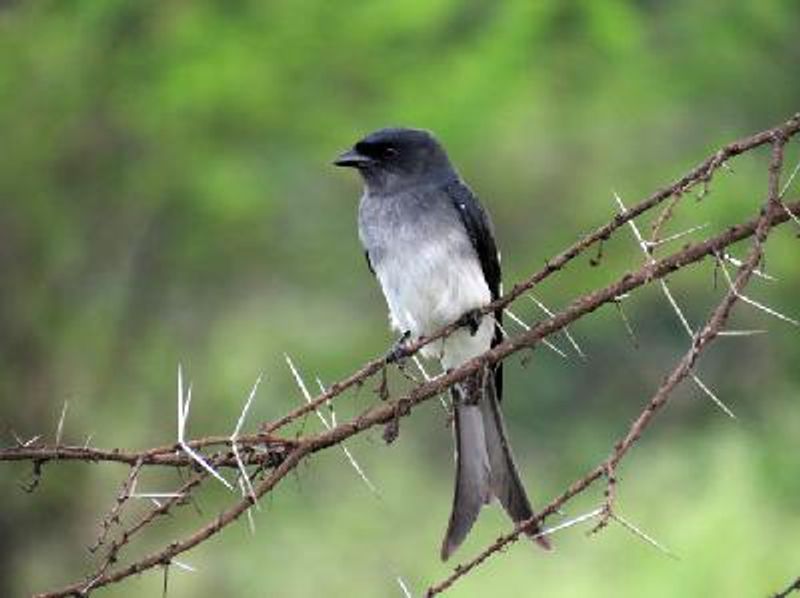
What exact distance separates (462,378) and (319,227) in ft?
23.5

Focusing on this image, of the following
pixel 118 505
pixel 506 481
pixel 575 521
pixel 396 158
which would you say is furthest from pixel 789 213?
pixel 396 158

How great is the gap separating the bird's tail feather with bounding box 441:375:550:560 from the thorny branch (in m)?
0.61

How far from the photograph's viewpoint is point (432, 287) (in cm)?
559

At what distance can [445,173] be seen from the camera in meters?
5.95

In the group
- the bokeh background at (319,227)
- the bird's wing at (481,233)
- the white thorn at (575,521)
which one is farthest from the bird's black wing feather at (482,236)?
the white thorn at (575,521)

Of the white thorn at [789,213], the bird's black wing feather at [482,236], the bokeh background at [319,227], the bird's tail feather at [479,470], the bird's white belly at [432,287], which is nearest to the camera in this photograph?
the white thorn at [789,213]

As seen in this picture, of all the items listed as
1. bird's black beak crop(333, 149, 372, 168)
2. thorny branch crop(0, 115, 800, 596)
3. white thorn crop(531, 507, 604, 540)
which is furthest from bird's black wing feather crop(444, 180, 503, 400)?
white thorn crop(531, 507, 604, 540)

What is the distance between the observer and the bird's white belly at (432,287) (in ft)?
18.2

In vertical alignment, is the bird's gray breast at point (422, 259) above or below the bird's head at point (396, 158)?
below

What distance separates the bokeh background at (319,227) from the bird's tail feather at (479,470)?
276cm

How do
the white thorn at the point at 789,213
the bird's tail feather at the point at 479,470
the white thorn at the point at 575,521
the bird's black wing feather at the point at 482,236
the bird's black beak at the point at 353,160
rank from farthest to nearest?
the bird's black beak at the point at 353,160, the bird's black wing feather at the point at 482,236, the bird's tail feather at the point at 479,470, the white thorn at the point at 789,213, the white thorn at the point at 575,521

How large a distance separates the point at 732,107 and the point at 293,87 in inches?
118

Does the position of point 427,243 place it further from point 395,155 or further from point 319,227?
point 319,227

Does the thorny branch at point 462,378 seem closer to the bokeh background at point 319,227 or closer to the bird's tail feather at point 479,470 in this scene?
the bird's tail feather at point 479,470
